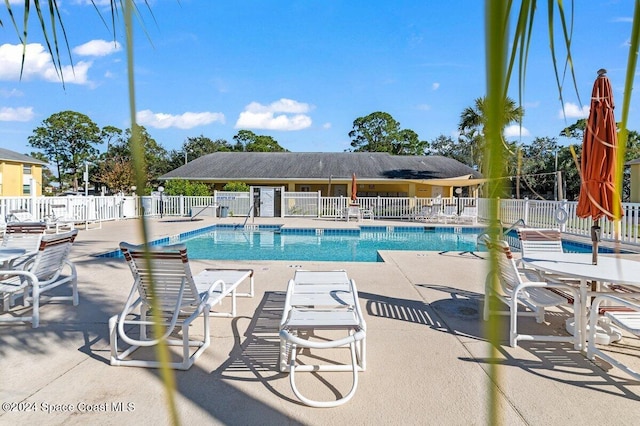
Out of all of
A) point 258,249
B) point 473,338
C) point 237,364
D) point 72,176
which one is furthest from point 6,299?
point 72,176

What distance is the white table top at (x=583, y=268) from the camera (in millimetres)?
3329

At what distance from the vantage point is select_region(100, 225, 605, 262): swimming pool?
10773 mm

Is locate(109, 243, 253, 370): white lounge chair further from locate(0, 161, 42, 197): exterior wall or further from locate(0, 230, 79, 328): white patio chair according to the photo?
locate(0, 161, 42, 197): exterior wall

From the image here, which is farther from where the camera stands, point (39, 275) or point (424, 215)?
point (424, 215)

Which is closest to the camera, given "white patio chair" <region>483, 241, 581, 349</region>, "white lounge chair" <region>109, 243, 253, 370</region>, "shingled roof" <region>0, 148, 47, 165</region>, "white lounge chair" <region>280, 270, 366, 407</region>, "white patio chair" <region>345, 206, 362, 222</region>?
"white lounge chair" <region>280, 270, 366, 407</region>

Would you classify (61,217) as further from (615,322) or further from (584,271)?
(615,322)

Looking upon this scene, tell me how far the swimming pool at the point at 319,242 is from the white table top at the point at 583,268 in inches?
181

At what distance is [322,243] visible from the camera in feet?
43.7

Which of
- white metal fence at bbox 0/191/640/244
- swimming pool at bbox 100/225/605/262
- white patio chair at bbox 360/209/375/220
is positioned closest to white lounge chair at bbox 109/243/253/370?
swimming pool at bbox 100/225/605/262

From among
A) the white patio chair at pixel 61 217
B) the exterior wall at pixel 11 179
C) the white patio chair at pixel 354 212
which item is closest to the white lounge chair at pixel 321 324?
the white patio chair at pixel 61 217

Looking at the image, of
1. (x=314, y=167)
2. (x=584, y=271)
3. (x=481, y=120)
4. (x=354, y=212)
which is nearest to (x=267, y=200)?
(x=354, y=212)

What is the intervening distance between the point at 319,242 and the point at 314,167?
576 inches

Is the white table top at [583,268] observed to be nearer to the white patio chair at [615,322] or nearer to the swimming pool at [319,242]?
the white patio chair at [615,322]

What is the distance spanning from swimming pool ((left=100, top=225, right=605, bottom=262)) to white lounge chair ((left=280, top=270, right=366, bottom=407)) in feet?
16.9
